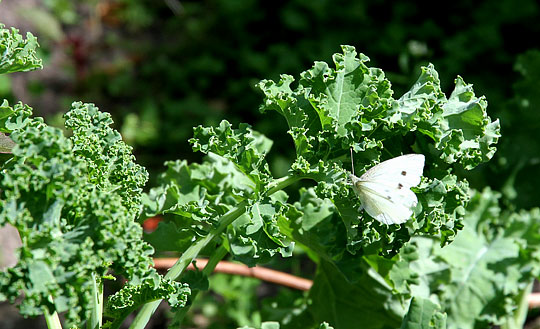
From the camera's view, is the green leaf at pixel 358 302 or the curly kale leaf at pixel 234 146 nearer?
the curly kale leaf at pixel 234 146

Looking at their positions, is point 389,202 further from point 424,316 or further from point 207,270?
point 207,270

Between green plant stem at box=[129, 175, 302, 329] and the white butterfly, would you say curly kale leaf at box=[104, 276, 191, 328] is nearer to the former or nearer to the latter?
green plant stem at box=[129, 175, 302, 329]

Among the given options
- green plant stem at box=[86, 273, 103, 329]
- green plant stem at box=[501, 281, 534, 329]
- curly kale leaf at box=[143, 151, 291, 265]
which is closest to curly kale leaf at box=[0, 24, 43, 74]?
curly kale leaf at box=[143, 151, 291, 265]

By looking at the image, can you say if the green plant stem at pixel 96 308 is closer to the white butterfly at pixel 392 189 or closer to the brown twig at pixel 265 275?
the white butterfly at pixel 392 189

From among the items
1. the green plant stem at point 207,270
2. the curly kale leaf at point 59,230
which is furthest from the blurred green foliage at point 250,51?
the curly kale leaf at point 59,230

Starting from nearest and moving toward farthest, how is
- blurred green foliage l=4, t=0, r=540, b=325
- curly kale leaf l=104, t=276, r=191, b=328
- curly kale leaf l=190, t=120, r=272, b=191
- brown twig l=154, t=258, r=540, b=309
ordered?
curly kale leaf l=104, t=276, r=191, b=328, curly kale leaf l=190, t=120, r=272, b=191, brown twig l=154, t=258, r=540, b=309, blurred green foliage l=4, t=0, r=540, b=325

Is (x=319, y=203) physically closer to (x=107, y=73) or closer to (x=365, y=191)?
(x=365, y=191)
